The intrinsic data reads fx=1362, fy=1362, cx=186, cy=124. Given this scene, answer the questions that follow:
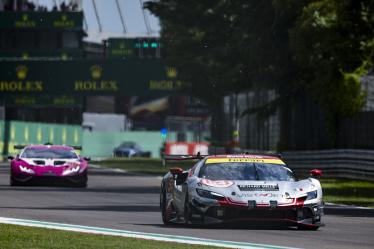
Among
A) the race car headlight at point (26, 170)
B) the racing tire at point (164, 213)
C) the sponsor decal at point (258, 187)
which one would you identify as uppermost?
the sponsor decal at point (258, 187)

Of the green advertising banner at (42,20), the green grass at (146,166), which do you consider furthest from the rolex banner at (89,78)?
the green advertising banner at (42,20)

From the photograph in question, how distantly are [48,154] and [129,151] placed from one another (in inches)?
2695

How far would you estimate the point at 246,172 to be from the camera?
63.1ft

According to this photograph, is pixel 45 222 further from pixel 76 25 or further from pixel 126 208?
pixel 76 25

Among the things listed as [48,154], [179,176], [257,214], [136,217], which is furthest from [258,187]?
[48,154]

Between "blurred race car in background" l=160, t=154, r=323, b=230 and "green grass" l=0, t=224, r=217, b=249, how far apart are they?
8.27 ft

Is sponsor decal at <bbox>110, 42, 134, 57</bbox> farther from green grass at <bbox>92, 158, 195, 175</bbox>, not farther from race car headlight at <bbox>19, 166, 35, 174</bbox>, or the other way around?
race car headlight at <bbox>19, 166, 35, 174</bbox>

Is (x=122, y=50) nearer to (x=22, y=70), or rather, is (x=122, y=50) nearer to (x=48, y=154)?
(x=22, y=70)

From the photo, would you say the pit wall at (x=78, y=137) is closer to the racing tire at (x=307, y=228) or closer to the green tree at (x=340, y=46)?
the green tree at (x=340, y=46)

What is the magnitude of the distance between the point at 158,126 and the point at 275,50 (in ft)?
365

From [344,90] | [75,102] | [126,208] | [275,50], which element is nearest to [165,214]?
[126,208]

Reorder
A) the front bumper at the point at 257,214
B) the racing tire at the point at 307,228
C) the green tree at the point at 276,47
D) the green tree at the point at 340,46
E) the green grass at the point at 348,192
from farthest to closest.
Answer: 1. the green tree at the point at 276,47
2. the green tree at the point at 340,46
3. the green grass at the point at 348,192
4. the racing tire at the point at 307,228
5. the front bumper at the point at 257,214

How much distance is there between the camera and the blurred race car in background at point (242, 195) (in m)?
18.2

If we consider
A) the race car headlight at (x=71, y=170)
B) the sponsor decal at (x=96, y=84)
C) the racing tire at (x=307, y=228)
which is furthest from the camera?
the sponsor decal at (x=96, y=84)
